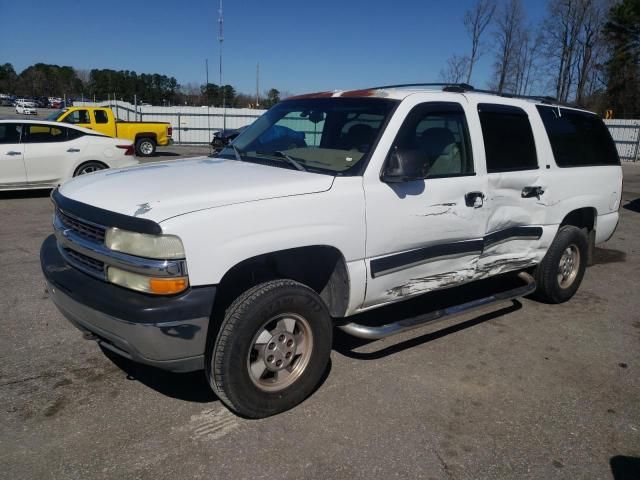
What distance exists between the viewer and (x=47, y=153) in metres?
9.93

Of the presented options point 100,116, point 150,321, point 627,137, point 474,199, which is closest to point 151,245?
point 150,321

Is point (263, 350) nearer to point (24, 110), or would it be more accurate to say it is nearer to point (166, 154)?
point (166, 154)

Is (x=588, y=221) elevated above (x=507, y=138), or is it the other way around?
(x=507, y=138)

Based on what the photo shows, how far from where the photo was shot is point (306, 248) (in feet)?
10.3

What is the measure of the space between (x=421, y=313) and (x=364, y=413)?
5.74ft

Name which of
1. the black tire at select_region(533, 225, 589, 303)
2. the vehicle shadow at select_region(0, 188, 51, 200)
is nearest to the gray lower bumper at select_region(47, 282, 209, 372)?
the black tire at select_region(533, 225, 589, 303)

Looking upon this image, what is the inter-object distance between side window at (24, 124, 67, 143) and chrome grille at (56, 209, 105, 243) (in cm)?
794

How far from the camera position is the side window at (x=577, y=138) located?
481 centimetres

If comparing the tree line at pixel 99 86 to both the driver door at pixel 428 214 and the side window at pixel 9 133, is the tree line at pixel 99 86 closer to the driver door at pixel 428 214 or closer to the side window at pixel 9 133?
the side window at pixel 9 133

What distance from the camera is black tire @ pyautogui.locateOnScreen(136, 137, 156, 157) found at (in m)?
18.9

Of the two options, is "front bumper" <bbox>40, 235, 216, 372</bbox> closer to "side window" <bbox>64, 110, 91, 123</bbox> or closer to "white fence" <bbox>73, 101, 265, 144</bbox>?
"side window" <bbox>64, 110, 91, 123</bbox>

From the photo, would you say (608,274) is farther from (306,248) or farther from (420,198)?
(306,248)

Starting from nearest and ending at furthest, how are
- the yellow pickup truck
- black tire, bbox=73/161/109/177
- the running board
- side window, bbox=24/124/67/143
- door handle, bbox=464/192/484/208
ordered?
1. the running board
2. door handle, bbox=464/192/484/208
3. side window, bbox=24/124/67/143
4. black tire, bbox=73/161/109/177
5. the yellow pickup truck

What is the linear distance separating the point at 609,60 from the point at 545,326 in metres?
48.8
